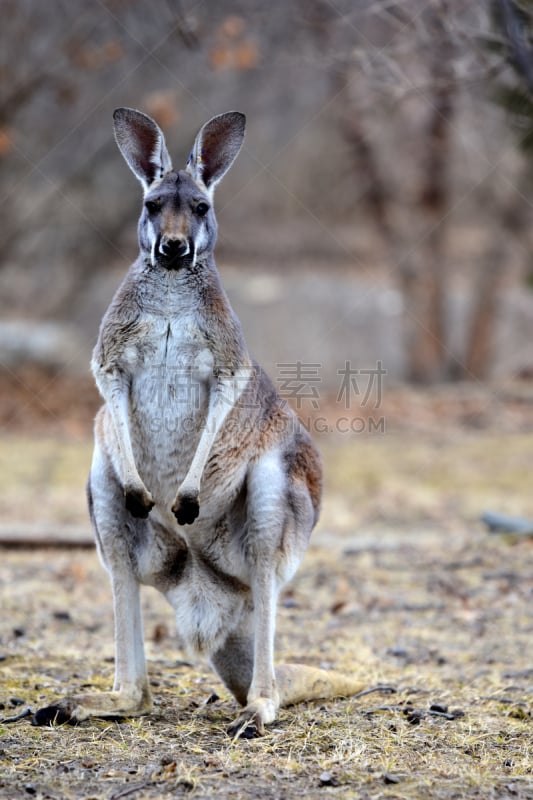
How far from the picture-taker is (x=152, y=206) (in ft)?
12.1

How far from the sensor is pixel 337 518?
8.48 metres

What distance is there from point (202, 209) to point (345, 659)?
85.9 inches

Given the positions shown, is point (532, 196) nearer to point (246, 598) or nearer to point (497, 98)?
point (497, 98)

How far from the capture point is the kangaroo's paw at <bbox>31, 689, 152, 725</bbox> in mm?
3436

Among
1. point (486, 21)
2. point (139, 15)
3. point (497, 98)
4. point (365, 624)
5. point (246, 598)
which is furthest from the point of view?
point (139, 15)

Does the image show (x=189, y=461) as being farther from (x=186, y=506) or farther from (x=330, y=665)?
(x=330, y=665)

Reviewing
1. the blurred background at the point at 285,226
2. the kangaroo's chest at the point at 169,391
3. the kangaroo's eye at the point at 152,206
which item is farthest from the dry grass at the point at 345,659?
the kangaroo's eye at the point at 152,206

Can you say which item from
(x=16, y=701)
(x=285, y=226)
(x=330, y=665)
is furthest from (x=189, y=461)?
(x=285, y=226)

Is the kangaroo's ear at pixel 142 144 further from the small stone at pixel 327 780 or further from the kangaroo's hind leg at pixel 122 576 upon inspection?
the small stone at pixel 327 780

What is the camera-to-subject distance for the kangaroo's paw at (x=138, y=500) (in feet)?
11.5

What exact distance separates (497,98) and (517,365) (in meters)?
8.74

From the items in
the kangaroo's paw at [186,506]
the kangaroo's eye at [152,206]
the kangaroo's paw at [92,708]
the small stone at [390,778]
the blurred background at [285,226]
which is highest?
the blurred background at [285,226]

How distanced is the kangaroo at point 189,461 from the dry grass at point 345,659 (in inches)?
10.6

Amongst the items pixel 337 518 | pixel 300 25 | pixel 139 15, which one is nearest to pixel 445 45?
pixel 300 25
